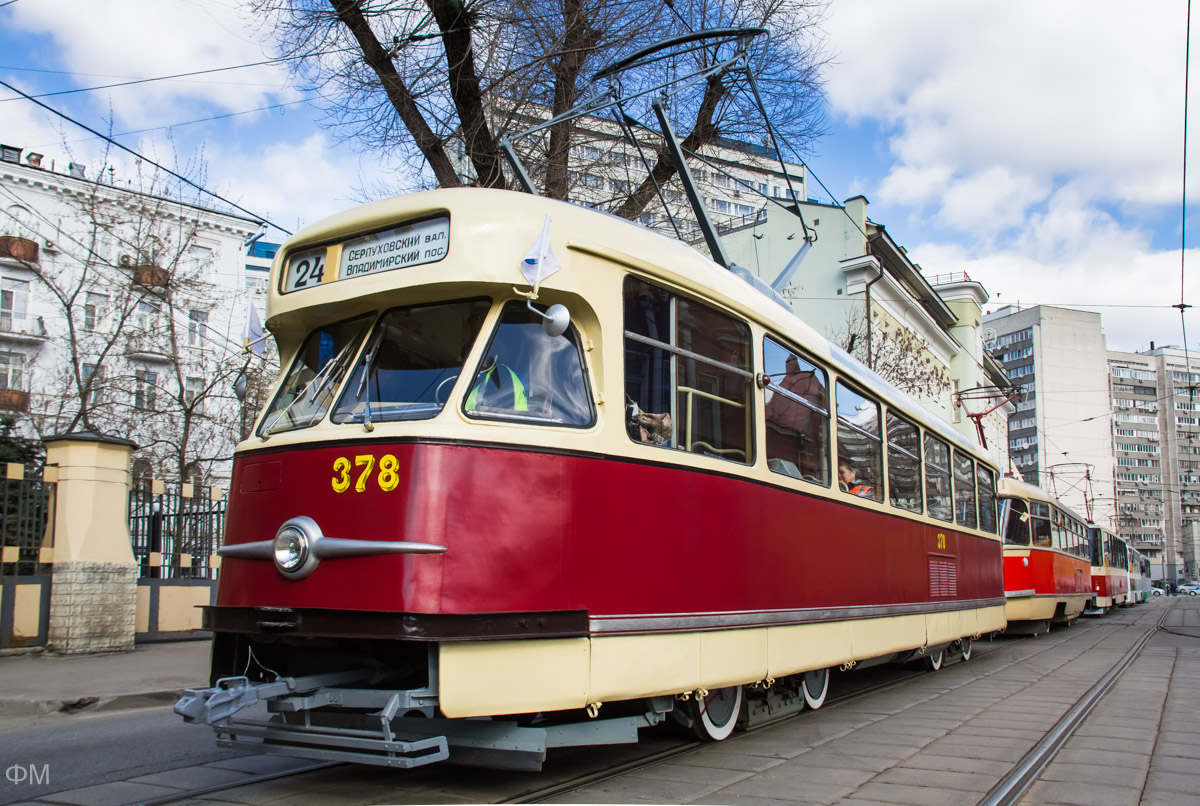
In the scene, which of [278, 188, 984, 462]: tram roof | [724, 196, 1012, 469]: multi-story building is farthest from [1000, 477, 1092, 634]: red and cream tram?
[278, 188, 984, 462]: tram roof

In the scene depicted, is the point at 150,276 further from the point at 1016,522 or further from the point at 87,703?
the point at 1016,522

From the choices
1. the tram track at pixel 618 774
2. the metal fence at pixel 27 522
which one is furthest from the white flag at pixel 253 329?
the metal fence at pixel 27 522

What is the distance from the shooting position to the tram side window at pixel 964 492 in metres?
11.5

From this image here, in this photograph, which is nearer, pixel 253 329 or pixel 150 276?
pixel 253 329

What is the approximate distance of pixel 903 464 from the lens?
30.5 ft

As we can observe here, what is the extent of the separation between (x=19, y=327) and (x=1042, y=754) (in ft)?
120

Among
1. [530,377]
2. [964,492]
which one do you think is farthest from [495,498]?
[964,492]

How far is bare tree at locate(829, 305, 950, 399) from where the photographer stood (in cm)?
2453

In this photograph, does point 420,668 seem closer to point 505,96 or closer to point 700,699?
point 700,699

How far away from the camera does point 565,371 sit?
495 centimetres

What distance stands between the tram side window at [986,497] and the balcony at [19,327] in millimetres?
29519

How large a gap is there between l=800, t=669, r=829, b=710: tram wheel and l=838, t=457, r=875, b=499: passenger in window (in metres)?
1.45

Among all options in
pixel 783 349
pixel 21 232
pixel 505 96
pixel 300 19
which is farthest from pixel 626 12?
pixel 21 232

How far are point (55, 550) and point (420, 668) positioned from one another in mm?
7991
